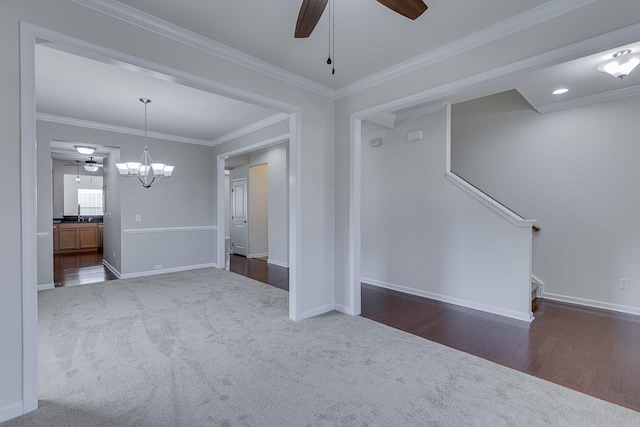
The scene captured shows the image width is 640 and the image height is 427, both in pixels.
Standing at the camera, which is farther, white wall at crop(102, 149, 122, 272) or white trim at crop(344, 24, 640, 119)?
white wall at crop(102, 149, 122, 272)

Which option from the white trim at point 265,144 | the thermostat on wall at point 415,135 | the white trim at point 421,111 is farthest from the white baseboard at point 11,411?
the white trim at point 421,111

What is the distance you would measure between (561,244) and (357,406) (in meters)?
3.99

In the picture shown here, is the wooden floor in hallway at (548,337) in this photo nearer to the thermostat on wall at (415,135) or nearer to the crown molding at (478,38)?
the thermostat on wall at (415,135)

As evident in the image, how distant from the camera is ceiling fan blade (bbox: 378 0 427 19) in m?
1.73

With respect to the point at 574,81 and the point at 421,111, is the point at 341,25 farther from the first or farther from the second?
the point at 574,81

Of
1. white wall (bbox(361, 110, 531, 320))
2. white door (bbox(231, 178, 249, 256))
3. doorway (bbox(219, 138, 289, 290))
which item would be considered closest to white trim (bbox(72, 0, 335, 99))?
white wall (bbox(361, 110, 531, 320))

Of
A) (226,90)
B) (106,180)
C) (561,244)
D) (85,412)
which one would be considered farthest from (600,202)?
(106,180)

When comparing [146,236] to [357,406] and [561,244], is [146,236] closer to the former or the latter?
[357,406]

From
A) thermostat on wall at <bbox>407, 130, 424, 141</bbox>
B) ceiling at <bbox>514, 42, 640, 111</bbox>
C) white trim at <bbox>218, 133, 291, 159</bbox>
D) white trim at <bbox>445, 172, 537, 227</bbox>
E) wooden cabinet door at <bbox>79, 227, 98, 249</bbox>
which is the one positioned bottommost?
wooden cabinet door at <bbox>79, 227, 98, 249</bbox>

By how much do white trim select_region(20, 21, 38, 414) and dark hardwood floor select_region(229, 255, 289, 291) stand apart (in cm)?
321

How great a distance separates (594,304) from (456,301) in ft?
5.78

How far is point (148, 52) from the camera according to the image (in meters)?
2.39

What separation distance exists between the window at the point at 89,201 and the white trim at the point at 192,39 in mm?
9650

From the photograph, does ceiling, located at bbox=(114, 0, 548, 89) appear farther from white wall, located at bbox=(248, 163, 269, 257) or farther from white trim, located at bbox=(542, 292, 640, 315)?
white wall, located at bbox=(248, 163, 269, 257)
